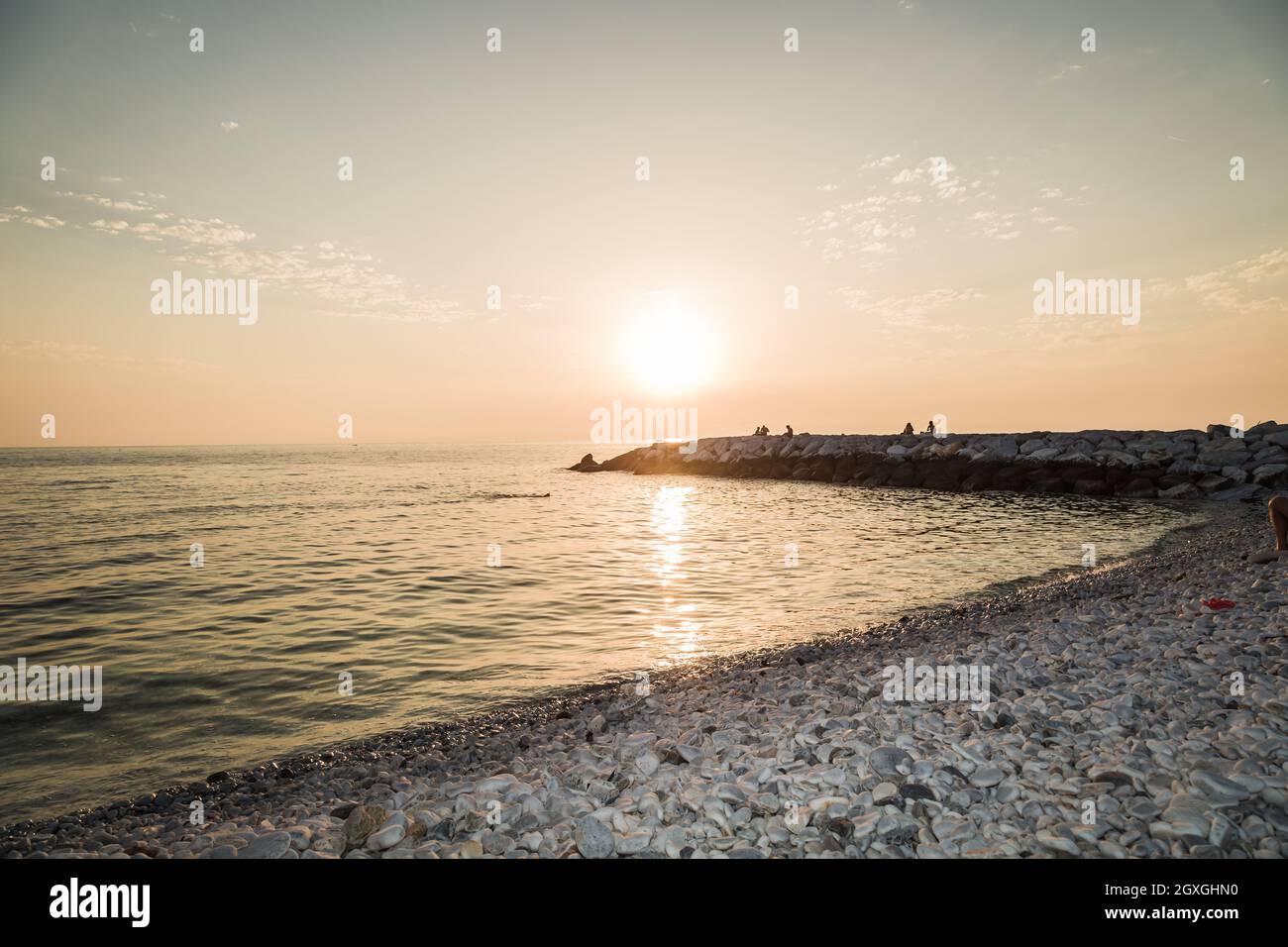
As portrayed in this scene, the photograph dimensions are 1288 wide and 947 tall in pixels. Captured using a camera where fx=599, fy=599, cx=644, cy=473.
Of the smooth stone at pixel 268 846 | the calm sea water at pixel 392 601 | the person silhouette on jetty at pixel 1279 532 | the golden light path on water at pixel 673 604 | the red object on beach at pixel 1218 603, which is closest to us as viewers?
the smooth stone at pixel 268 846

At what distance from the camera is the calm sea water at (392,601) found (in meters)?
8.45

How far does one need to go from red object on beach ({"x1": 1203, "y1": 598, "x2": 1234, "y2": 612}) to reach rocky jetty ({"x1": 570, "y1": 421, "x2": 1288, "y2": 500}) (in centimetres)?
3276

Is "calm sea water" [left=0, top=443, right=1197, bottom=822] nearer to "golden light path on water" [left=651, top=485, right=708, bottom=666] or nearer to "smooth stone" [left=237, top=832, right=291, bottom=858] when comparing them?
"golden light path on water" [left=651, top=485, right=708, bottom=666]

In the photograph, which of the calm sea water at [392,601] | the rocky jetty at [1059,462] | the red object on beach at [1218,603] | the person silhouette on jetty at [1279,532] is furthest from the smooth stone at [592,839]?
the rocky jetty at [1059,462]

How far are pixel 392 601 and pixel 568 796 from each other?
11.4 metres

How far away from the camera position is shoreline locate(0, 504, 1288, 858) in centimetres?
441

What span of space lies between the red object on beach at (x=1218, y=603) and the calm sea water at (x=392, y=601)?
17.9 ft

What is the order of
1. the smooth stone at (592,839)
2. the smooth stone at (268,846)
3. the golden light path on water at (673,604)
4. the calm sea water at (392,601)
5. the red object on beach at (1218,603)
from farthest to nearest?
the golden light path on water at (673,604), the red object on beach at (1218,603), the calm sea water at (392,601), the smooth stone at (268,846), the smooth stone at (592,839)

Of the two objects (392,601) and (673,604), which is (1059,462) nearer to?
(673,604)

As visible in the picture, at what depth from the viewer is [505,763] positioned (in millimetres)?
6859

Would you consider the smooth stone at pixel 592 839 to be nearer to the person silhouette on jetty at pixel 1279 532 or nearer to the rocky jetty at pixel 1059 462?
the person silhouette on jetty at pixel 1279 532

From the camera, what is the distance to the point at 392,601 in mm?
15039

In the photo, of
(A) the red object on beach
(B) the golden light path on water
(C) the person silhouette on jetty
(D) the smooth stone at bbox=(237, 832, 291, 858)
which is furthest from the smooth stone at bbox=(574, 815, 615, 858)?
Result: (C) the person silhouette on jetty
